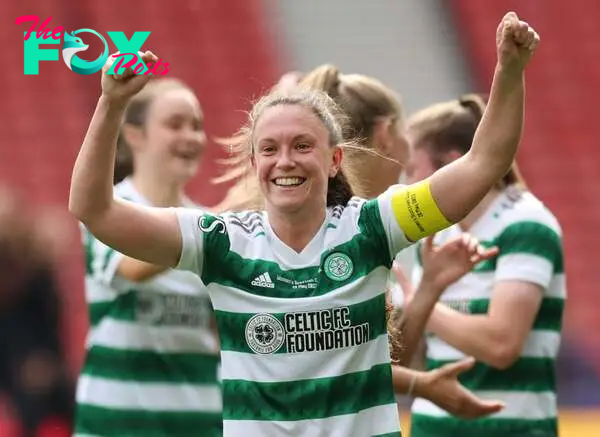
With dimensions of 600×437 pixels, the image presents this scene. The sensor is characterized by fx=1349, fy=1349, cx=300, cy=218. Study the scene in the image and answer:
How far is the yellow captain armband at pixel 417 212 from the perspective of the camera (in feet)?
9.34

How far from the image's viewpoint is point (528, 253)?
12.8 ft

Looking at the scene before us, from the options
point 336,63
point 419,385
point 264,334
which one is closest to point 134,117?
point 419,385

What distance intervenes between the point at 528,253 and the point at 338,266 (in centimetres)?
113

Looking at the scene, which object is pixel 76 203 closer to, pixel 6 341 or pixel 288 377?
pixel 288 377

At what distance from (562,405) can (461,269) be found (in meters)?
5.80

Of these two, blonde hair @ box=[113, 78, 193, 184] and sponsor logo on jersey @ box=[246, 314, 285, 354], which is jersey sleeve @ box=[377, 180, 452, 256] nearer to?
sponsor logo on jersey @ box=[246, 314, 285, 354]

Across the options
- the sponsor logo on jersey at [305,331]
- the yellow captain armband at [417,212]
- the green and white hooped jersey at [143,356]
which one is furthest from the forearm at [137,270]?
the yellow captain armband at [417,212]

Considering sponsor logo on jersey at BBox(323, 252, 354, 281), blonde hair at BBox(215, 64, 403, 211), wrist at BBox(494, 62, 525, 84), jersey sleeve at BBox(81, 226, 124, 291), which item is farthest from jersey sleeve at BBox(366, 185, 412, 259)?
jersey sleeve at BBox(81, 226, 124, 291)

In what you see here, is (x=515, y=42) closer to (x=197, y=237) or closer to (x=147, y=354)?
(x=197, y=237)

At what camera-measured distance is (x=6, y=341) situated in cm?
631

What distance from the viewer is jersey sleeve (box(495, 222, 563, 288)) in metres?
3.87

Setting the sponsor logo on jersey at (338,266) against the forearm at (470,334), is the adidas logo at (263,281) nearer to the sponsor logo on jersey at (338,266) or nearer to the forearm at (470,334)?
the sponsor logo on jersey at (338,266)

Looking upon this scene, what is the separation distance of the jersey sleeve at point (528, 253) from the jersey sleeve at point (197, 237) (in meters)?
1.21

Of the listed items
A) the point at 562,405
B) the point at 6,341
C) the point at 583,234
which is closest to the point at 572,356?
the point at 562,405
